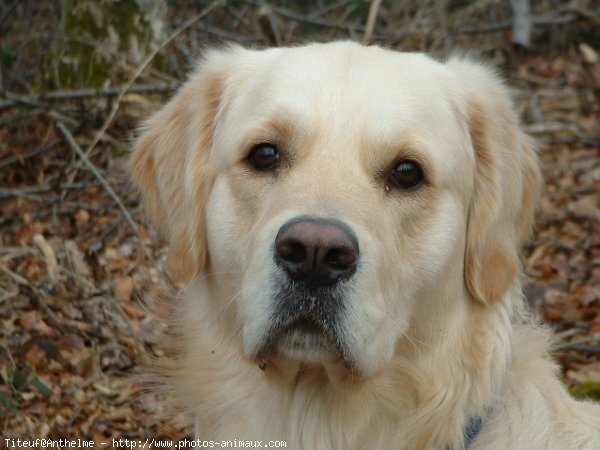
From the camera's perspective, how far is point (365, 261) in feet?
9.41

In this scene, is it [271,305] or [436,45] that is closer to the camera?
[271,305]

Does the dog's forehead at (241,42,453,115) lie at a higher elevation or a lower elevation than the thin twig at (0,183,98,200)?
higher

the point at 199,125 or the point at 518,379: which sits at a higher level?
the point at 199,125

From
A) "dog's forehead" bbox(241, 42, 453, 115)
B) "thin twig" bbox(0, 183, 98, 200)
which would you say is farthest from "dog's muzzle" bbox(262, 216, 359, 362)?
"thin twig" bbox(0, 183, 98, 200)

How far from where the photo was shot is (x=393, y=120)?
3.30m

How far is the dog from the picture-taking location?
3.03m

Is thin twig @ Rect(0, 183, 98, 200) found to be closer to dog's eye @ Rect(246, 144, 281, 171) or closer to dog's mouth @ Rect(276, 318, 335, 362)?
dog's eye @ Rect(246, 144, 281, 171)

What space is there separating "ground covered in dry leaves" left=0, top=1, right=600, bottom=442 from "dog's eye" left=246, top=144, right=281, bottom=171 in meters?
1.47

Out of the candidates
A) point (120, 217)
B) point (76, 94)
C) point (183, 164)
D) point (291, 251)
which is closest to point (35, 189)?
point (120, 217)

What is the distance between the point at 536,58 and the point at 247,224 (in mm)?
7813

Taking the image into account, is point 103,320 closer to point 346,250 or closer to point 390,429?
point 390,429

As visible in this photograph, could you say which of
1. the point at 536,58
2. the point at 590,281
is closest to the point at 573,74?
the point at 536,58

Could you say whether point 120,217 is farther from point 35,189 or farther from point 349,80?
point 349,80

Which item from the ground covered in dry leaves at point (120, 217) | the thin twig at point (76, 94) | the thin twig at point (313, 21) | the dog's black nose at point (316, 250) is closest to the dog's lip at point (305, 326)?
the dog's black nose at point (316, 250)
